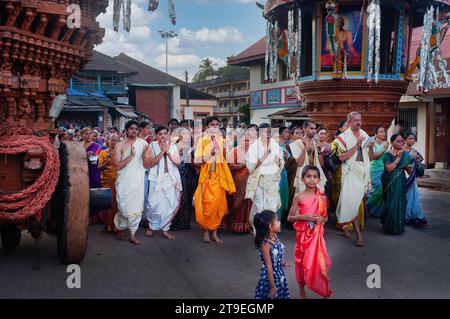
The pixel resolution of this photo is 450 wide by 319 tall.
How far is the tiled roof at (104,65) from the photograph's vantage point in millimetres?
27875

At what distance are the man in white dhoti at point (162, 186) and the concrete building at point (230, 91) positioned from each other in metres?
35.4

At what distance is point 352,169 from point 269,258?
3.02m

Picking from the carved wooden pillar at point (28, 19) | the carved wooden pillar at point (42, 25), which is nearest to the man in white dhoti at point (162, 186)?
the carved wooden pillar at point (42, 25)

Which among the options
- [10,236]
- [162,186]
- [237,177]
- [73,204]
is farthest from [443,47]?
[10,236]

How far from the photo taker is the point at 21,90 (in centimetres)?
579

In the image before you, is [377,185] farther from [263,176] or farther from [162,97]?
[162,97]

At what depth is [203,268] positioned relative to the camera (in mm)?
4785

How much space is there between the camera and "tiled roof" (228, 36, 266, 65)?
20483mm

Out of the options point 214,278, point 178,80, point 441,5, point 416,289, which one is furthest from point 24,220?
point 178,80

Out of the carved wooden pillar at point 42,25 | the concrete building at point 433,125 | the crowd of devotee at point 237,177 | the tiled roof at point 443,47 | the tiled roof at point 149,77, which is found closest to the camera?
the carved wooden pillar at point 42,25

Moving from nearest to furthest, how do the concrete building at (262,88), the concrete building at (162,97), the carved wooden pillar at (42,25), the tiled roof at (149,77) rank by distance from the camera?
the carved wooden pillar at (42,25) → the concrete building at (262,88) → the concrete building at (162,97) → the tiled roof at (149,77)

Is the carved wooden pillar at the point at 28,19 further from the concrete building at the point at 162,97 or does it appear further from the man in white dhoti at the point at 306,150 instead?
the concrete building at the point at 162,97
